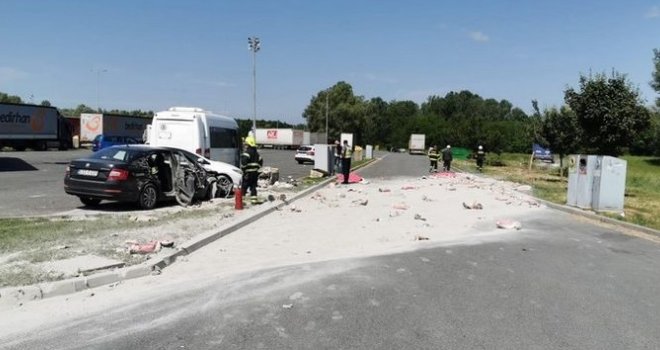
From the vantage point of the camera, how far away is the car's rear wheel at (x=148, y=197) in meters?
13.9

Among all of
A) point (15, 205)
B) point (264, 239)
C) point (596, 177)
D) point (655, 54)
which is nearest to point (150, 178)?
point (15, 205)

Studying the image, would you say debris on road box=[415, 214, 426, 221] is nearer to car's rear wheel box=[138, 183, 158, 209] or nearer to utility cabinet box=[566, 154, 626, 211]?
utility cabinet box=[566, 154, 626, 211]

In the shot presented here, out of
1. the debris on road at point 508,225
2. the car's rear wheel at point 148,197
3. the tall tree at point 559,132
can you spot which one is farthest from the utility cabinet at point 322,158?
the tall tree at point 559,132

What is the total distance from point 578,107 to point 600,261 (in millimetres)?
17297

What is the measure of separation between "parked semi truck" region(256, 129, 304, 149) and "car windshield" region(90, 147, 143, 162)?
79.4 meters

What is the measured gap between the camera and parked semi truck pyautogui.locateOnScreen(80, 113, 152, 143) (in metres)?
54.1

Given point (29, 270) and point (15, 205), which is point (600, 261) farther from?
point (15, 205)

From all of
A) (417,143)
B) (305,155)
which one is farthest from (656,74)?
(305,155)

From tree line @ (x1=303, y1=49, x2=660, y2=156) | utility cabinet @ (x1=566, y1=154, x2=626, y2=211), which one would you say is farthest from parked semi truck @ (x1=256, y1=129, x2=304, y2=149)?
utility cabinet @ (x1=566, y1=154, x2=626, y2=211)

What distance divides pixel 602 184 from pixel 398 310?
12.5 meters

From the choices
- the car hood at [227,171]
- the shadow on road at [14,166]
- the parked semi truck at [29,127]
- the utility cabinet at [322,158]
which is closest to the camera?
the car hood at [227,171]

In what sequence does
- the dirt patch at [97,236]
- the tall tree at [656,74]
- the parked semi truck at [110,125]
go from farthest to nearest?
1. the tall tree at [656,74]
2. the parked semi truck at [110,125]
3. the dirt patch at [97,236]

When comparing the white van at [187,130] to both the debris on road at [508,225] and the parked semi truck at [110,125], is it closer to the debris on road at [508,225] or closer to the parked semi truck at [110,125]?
the debris on road at [508,225]

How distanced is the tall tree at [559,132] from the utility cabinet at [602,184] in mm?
21008
